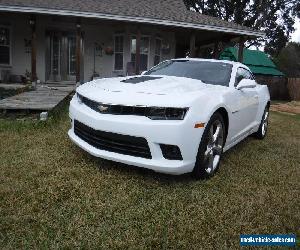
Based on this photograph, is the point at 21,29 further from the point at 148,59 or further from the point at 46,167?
the point at 46,167

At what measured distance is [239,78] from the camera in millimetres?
5004

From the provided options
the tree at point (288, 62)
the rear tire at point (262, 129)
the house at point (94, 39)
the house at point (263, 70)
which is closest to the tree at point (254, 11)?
the tree at point (288, 62)

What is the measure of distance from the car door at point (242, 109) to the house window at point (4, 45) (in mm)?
11651

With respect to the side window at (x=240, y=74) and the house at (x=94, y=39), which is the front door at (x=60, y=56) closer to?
the house at (x=94, y=39)

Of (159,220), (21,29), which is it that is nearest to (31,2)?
(21,29)

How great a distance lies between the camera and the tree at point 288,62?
37134mm

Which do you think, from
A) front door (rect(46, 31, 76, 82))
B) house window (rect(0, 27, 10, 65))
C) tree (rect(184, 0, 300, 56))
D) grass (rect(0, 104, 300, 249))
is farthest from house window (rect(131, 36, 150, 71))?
tree (rect(184, 0, 300, 56))

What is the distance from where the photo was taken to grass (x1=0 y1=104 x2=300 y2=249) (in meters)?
2.52

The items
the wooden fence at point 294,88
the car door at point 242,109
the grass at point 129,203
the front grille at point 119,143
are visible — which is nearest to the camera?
the grass at point 129,203

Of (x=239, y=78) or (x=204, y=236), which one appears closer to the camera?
(x=204, y=236)

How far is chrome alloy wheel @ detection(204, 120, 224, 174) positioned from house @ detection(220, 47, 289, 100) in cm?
1782

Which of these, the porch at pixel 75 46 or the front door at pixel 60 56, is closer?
the porch at pixel 75 46

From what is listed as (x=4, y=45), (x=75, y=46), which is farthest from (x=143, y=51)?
(x=4, y=45)

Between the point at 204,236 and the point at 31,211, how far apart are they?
143 centimetres
